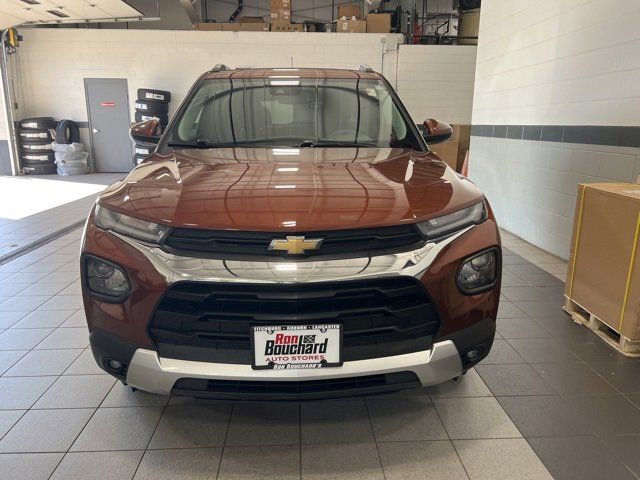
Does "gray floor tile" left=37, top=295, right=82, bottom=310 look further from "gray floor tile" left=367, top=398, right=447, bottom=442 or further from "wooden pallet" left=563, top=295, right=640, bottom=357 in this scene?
"wooden pallet" left=563, top=295, right=640, bottom=357

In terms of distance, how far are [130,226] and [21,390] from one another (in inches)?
51.3

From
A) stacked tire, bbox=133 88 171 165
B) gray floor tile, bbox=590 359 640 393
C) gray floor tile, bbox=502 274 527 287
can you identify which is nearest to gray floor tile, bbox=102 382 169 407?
gray floor tile, bbox=590 359 640 393

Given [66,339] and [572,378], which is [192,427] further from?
[572,378]

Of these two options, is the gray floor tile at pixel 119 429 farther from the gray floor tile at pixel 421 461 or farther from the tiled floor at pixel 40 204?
the tiled floor at pixel 40 204

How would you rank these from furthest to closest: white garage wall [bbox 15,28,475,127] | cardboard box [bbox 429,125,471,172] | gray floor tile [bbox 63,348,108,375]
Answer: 1. white garage wall [bbox 15,28,475,127]
2. cardboard box [bbox 429,125,471,172]
3. gray floor tile [bbox 63,348,108,375]

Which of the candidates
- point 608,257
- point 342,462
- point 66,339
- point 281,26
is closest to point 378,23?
point 281,26

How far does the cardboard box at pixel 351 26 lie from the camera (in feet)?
35.5

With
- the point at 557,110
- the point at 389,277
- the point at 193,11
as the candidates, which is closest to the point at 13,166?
the point at 193,11

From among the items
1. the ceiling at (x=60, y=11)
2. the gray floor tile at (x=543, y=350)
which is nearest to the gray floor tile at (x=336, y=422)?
the gray floor tile at (x=543, y=350)

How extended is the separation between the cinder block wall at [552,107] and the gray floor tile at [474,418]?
2.41 m

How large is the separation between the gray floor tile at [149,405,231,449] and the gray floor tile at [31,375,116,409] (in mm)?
406

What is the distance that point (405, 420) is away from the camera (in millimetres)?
2123

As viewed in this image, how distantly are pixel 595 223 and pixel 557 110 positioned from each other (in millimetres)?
2062

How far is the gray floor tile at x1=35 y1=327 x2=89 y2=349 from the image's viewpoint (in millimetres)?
2861
